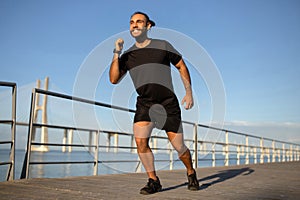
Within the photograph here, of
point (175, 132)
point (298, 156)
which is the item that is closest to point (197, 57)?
point (175, 132)

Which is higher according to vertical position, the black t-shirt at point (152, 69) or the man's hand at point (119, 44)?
the man's hand at point (119, 44)

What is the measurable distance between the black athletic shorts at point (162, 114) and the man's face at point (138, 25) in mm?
431

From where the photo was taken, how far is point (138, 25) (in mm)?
1982

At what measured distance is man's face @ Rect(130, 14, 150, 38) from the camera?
6.50ft

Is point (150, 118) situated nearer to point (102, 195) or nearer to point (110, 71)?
point (110, 71)

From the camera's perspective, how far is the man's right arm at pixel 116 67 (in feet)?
6.28

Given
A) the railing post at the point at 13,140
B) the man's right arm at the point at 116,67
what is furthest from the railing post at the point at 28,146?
the man's right arm at the point at 116,67

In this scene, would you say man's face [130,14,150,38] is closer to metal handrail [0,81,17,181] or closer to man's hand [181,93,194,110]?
man's hand [181,93,194,110]

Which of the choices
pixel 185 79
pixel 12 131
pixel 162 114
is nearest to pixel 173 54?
pixel 185 79

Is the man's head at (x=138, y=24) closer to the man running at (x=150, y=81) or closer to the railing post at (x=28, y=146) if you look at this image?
the man running at (x=150, y=81)

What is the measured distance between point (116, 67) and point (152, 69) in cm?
22

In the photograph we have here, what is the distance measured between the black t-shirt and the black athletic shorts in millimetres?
20

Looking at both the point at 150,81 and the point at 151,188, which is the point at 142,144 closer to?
the point at 151,188

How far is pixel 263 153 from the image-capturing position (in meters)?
8.52
